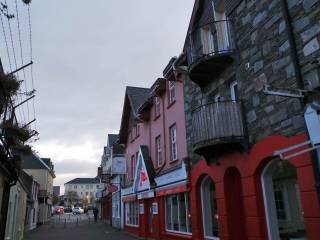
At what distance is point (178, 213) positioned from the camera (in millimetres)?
16641

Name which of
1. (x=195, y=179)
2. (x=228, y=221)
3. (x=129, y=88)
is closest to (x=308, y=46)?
(x=228, y=221)

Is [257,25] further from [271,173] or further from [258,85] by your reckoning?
[271,173]

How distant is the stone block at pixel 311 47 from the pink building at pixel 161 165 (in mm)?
8001

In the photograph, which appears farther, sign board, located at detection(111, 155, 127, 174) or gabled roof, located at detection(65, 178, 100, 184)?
gabled roof, located at detection(65, 178, 100, 184)

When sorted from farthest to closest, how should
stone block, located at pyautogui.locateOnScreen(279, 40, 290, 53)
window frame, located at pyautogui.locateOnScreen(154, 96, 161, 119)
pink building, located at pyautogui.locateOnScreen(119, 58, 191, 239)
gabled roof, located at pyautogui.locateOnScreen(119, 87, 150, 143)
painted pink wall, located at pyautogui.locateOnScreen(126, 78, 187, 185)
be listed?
gabled roof, located at pyautogui.locateOnScreen(119, 87, 150, 143), window frame, located at pyautogui.locateOnScreen(154, 96, 161, 119), painted pink wall, located at pyautogui.locateOnScreen(126, 78, 187, 185), pink building, located at pyautogui.locateOnScreen(119, 58, 191, 239), stone block, located at pyautogui.locateOnScreen(279, 40, 290, 53)

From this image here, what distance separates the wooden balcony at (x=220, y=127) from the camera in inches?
428

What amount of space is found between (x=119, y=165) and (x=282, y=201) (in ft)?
61.6

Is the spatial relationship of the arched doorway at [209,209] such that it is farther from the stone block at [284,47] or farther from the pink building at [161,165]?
the stone block at [284,47]

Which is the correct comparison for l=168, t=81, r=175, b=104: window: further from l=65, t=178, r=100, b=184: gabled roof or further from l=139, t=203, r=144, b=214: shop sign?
l=65, t=178, r=100, b=184: gabled roof

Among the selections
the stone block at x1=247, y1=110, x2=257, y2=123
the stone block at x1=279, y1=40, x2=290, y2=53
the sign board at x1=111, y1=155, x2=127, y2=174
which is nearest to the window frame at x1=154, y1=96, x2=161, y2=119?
the sign board at x1=111, y1=155, x2=127, y2=174

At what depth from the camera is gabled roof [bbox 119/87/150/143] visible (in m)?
26.0

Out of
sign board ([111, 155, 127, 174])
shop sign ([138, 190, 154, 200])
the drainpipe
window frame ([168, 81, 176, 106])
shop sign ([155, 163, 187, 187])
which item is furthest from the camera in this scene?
sign board ([111, 155, 127, 174])

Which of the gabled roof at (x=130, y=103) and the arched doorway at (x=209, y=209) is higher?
the gabled roof at (x=130, y=103)

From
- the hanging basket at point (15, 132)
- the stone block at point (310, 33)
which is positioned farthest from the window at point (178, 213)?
the stone block at point (310, 33)
